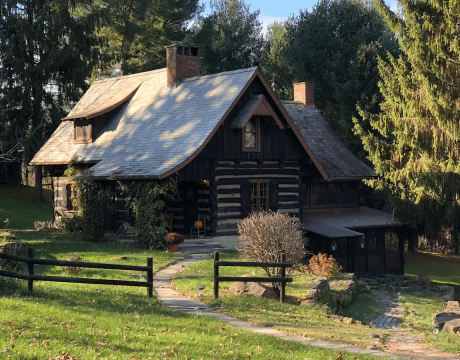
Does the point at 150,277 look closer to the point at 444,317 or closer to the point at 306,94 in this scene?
the point at 444,317

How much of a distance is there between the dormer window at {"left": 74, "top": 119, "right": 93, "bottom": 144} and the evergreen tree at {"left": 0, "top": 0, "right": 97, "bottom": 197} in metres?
10.3

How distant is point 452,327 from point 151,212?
44.3 ft

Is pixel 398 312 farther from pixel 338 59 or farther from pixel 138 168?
pixel 338 59

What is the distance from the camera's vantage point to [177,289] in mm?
18266

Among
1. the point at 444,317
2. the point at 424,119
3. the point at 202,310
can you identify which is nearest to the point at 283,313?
the point at 202,310

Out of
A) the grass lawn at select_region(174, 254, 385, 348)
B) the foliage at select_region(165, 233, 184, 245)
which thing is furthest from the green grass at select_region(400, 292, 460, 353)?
the foliage at select_region(165, 233, 184, 245)

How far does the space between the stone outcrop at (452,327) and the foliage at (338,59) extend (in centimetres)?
2876

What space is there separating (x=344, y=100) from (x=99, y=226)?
24.5 m

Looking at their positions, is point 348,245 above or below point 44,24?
below

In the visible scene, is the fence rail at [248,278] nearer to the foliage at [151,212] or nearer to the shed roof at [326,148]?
the foliage at [151,212]

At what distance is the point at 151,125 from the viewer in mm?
31719

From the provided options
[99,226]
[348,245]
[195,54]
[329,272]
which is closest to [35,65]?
[195,54]

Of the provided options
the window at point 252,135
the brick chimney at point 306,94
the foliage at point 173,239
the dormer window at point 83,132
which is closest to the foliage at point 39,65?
the dormer window at point 83,132

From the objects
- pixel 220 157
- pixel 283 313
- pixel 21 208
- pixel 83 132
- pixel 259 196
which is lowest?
pixel 283 313
